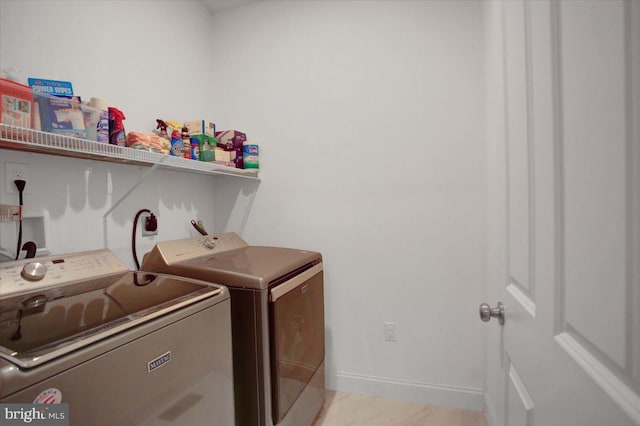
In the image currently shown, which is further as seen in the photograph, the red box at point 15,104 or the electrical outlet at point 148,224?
the electrical outlet at point 148,224

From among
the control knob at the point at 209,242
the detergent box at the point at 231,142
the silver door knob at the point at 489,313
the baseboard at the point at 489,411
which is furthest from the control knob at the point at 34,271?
the baseboard at the point at 489,411

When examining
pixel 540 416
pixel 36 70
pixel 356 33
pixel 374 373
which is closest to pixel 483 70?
pixel 356 33

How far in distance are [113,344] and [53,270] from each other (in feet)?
2.10

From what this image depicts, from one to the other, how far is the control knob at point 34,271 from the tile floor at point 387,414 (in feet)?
5.08

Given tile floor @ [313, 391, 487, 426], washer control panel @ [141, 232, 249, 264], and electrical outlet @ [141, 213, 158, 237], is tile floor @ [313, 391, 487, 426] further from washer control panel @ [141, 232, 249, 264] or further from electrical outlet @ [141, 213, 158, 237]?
electrical outlet @ [141, 213, 158, 237]

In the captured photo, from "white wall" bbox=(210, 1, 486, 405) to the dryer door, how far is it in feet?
1.18

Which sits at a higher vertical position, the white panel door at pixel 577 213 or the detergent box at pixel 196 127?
the detergent box at pixel 196 127

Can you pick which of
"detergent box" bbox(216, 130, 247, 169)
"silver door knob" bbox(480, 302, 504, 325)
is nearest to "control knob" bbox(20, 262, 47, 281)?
"detergent box" bbox(216, 130, 247, 169)

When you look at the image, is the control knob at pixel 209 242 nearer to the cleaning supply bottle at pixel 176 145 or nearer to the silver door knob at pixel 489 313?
the cleaning supply bottle at pixel 176 145

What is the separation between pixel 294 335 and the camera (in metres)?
1.54

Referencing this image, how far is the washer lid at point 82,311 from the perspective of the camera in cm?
69

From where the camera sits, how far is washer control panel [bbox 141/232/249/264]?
4.93 ft

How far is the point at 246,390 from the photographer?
4.35ft

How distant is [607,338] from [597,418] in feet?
0.38
